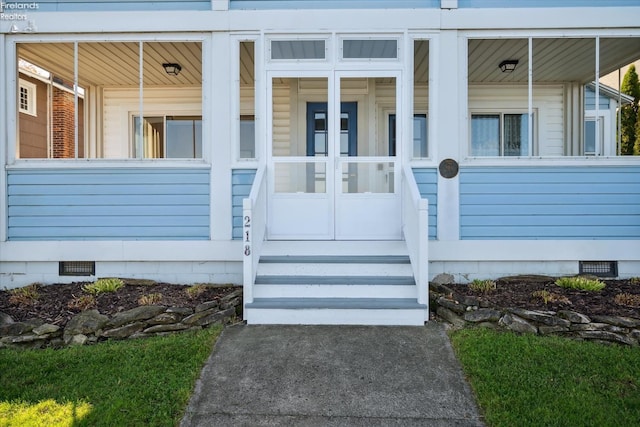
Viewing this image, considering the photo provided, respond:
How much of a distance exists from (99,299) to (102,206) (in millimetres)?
1233

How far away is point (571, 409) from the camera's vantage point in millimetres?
2791

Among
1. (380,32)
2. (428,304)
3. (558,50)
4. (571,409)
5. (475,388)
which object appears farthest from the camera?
(558,50)

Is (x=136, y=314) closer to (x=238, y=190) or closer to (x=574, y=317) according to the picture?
(x=238, y=190)

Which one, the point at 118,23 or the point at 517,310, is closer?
the point at 517,310

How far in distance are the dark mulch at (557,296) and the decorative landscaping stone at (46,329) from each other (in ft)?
12.8

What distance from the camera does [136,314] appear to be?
158 inches

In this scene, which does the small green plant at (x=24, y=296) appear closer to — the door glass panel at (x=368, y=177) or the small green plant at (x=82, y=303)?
the small green plant at (x=82, y=303)

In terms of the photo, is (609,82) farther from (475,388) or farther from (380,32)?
(475,388)

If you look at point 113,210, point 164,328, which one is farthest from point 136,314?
point 113,210

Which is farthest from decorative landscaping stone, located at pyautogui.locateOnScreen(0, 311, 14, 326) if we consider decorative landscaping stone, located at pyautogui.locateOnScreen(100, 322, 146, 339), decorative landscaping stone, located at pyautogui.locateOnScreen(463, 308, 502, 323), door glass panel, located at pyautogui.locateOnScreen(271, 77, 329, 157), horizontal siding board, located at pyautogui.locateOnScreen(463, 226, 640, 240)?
horizontal siding board, located at pyautogui.locateOnScreen(463, 226, 640, 240)

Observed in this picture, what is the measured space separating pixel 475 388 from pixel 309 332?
1521mm

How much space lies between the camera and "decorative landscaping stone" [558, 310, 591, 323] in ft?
12.7

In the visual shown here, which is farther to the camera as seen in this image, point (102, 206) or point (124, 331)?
point (102, 206)

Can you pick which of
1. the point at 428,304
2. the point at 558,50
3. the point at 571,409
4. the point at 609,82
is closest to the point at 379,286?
the point at 428,304
